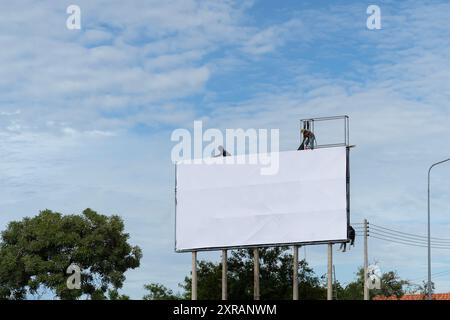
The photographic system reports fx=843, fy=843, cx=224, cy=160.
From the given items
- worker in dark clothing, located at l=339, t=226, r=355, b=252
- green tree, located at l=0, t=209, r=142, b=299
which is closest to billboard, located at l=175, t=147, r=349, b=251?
worker in dark clothing, located at l=339, t=226, r=355, b=252

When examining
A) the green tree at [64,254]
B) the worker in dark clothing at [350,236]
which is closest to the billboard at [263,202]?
the worker in dark clothing at [350,236]

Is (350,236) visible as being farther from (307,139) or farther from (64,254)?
(64,254)

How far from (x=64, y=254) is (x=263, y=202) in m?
22.8

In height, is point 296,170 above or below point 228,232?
above

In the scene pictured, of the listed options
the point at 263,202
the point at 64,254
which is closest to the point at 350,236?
the point at 263,202

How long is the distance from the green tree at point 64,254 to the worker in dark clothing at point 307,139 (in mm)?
22554

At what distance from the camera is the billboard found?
32.8 m

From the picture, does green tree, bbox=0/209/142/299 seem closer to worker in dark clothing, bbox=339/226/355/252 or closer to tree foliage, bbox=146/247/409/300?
tree foliage, bbox=146/247/409/300
